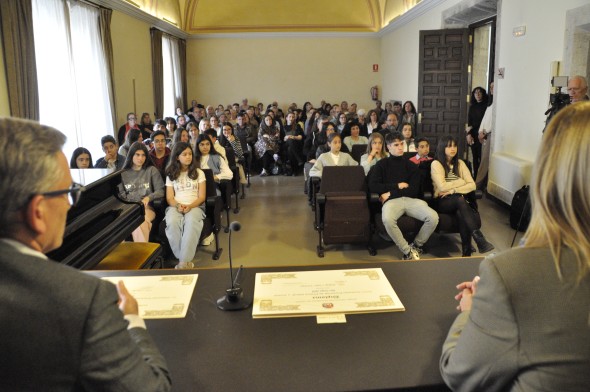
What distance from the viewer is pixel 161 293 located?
1748 mm

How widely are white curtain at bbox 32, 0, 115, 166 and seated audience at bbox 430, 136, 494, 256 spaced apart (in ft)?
14.3

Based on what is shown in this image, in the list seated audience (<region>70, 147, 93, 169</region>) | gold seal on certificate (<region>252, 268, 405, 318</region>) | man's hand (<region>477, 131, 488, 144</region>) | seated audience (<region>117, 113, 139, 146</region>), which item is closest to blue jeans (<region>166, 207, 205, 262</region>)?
seated audience (<region>70, 147, 93, 169</region>)

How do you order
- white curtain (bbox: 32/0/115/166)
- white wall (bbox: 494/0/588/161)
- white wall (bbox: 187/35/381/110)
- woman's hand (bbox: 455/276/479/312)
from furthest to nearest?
white wall (bbox: 187/35/381/110)
white curtain (bbox: 32/0/115/166)
white wall (bbox: 494/0/588/161)
woman's hand (bbox: 455/276/479/312)

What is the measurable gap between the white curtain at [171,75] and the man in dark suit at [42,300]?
36.5ft

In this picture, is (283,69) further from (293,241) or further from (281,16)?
(293,241)

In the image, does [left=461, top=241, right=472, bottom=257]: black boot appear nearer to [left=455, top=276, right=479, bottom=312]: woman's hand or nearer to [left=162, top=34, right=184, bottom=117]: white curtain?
[left=455, top=276, right=479, bottom=312]: woman's hand

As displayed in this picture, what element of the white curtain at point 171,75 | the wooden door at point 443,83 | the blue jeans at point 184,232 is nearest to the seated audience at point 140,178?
the blue jeans at point 184,232

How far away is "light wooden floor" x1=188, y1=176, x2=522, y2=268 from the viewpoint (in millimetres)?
4660

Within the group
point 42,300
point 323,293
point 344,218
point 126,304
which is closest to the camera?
point 42,300

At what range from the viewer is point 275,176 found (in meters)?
9.28

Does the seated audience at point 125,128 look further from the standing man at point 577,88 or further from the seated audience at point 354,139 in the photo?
the standing man at point 577,88

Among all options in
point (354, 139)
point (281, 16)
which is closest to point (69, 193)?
point (354, 139)

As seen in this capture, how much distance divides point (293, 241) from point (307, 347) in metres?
3.78

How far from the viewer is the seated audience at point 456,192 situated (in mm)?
4465
